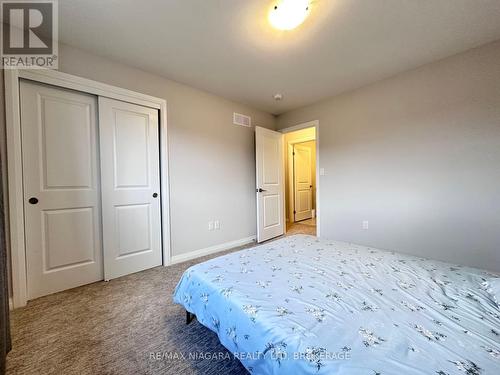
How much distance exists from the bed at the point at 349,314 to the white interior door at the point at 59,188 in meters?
1.39

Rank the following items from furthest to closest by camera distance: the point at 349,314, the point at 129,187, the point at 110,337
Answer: the point at 129,187 < the point at 110,337 < the point at 349,314

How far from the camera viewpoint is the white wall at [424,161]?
2.05m

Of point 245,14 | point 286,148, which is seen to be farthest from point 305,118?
point 245,14

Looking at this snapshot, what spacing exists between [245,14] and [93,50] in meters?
1.61

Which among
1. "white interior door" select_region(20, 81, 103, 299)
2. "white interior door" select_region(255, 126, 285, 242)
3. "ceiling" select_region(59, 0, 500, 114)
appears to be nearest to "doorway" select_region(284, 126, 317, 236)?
"white interior door" select_region(255, 126, 285, 242)

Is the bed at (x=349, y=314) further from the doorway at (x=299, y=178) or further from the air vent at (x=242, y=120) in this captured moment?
the doorway at (x=299, y=178)

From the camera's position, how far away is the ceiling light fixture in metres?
1.46

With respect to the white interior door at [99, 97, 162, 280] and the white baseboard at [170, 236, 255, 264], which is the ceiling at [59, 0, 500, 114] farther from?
the white baseboard at [170, 236, 255, 264]

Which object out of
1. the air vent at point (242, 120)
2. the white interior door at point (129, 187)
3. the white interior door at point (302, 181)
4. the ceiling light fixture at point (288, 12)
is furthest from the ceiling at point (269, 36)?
the white interior door at point (302, 181)

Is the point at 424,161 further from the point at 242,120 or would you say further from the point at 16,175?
the point at 16,175

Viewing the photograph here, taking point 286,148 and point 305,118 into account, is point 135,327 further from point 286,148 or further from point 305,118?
point 286,148

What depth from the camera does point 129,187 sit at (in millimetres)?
2305

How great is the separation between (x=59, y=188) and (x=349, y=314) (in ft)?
8.50

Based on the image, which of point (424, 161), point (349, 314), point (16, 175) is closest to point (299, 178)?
point (424, 161)
